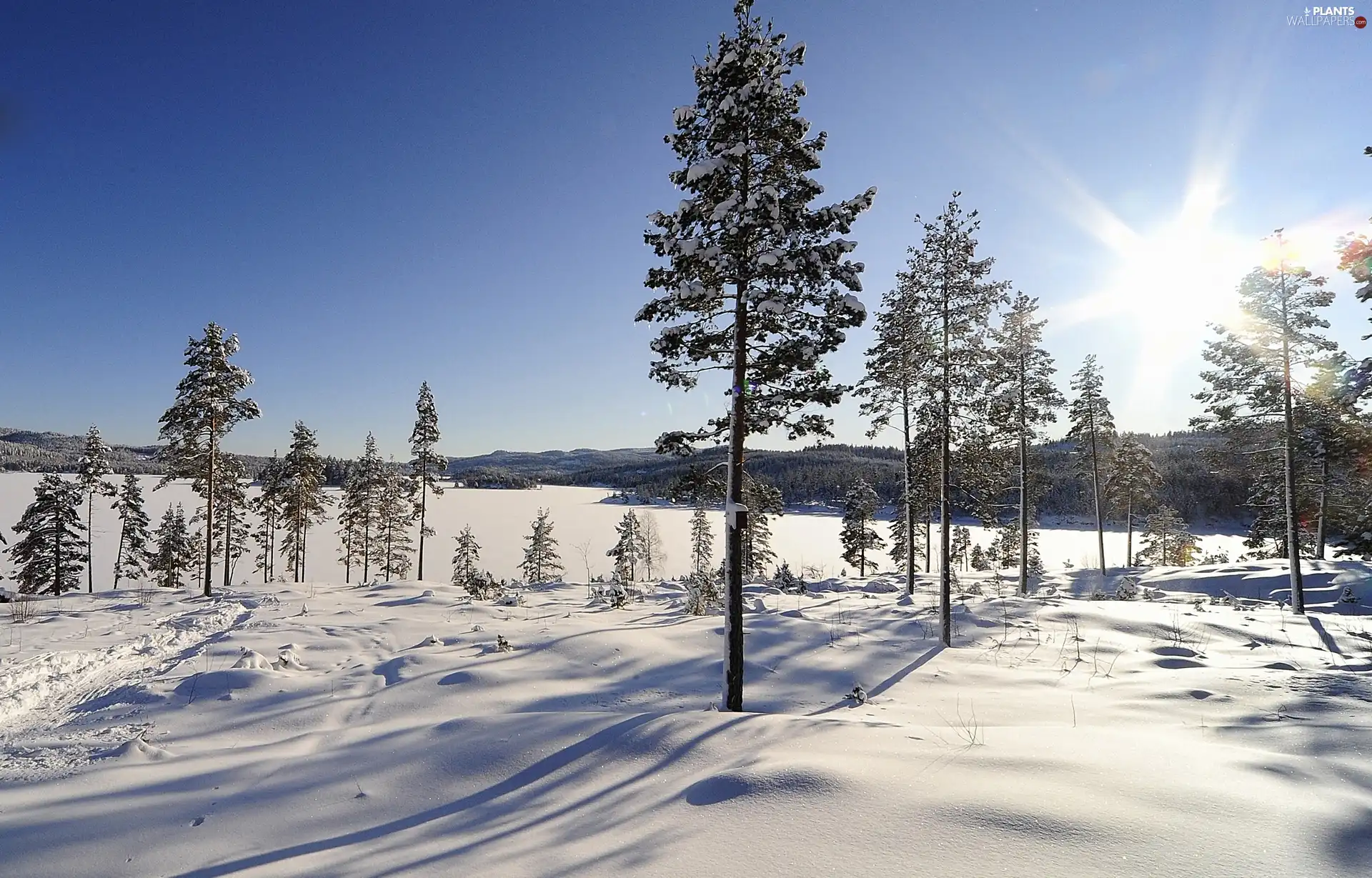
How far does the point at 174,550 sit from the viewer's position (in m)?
39.3

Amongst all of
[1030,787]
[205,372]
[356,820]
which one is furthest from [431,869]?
[205,372]

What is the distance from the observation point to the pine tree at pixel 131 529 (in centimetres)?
3662

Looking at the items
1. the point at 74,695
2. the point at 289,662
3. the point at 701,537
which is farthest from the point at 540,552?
the point at 74,695

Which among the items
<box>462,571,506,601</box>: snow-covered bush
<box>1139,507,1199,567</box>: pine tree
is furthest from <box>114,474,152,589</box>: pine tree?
<box>1139,507,1199,567</box>: pine tree

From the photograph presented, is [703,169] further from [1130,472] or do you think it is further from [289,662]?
[1130,472]

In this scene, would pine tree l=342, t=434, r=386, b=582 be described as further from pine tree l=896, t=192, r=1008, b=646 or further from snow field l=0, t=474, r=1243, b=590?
pine tree l=896, t=192, r=1008, b=646

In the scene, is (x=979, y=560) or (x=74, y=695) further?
(x=979, y=560)

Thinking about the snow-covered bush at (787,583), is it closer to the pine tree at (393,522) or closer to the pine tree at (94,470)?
the pine tree at (393,522)

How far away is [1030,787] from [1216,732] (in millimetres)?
3632

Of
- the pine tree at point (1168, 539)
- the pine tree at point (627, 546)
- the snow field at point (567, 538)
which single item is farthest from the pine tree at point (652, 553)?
the pine tree at point (1168, 539)

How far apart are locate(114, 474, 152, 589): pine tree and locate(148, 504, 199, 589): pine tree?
34.8 inches

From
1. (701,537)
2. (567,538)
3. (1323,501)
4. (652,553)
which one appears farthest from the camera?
(567,538)

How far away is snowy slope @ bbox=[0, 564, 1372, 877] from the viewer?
3.53 metres

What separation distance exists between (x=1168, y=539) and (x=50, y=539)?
281 ft
